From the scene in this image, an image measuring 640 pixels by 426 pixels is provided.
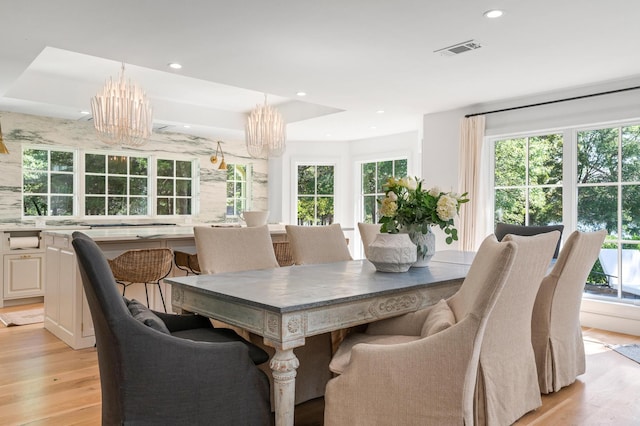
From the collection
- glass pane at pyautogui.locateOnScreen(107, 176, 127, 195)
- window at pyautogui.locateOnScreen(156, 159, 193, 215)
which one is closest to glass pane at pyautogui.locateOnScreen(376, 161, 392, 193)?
window at pyautogui.locateOnScreen(156, 159, 193, 215)

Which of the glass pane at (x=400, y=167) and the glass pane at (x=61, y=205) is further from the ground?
the glass pane at (x=400, y=167)

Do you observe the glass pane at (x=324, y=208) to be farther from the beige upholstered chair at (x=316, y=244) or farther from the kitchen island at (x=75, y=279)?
the beige upholstered chair at (x=316, y=244)

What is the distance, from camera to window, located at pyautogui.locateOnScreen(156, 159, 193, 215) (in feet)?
23.8

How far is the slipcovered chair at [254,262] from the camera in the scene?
261 cm

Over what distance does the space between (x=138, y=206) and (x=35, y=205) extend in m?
1.34

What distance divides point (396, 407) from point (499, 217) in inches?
165

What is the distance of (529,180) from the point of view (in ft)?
17.1

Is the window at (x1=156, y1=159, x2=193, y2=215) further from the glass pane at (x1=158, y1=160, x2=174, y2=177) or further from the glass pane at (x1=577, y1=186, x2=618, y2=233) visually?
the glass pane at (x1=577, y1=186, x2=618, y2=233)

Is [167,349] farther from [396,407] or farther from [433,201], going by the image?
[433,201]

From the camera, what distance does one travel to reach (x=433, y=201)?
2816 mm

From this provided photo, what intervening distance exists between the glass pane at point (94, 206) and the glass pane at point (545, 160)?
5.63m

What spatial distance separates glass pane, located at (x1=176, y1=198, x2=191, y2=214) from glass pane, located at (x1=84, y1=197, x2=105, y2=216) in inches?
44.4

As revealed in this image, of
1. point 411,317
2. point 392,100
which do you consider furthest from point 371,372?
point 392,100

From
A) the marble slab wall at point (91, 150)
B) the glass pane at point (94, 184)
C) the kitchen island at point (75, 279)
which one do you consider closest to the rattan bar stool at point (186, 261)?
the kitchen island at point (75, 279)
